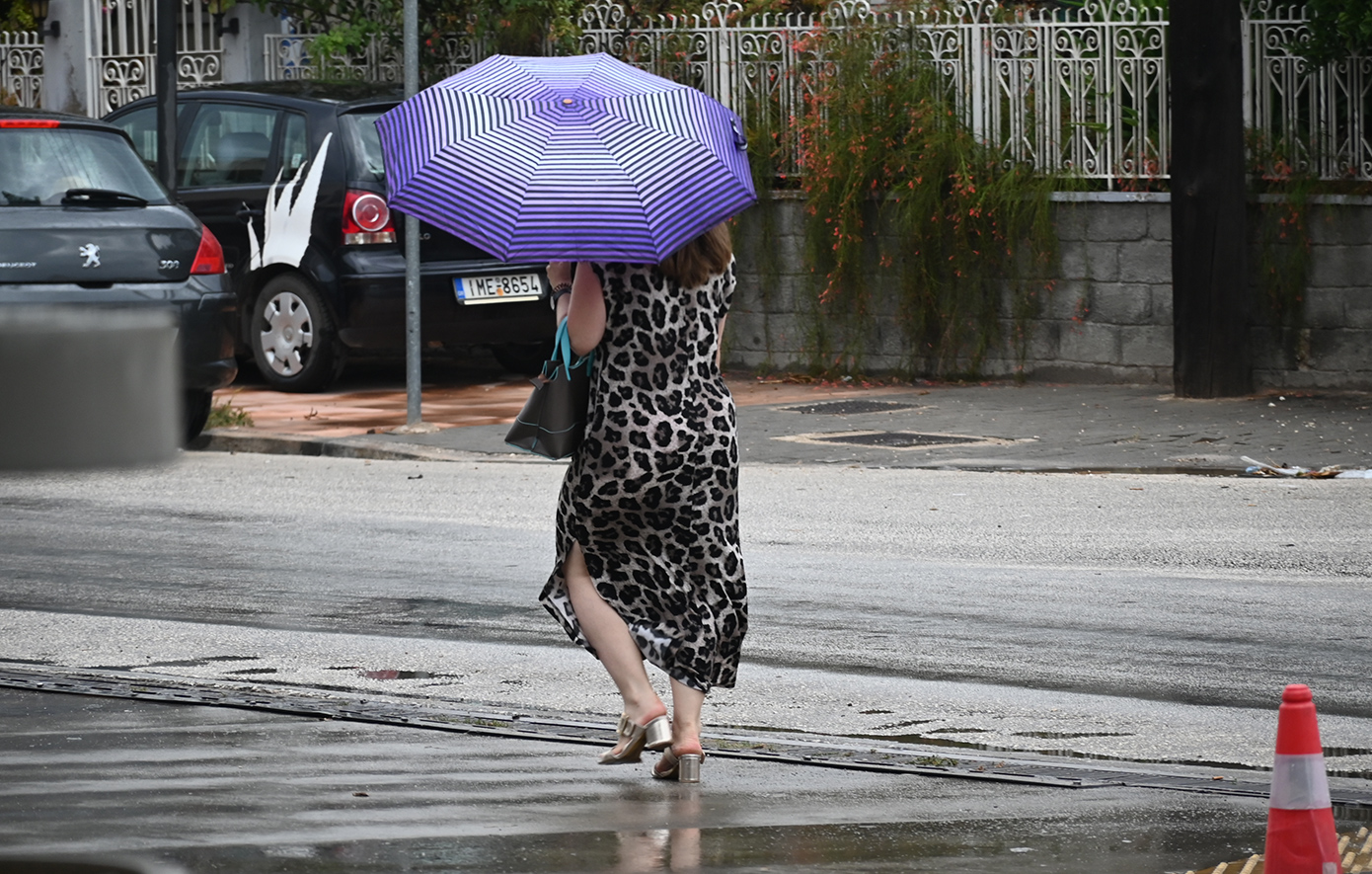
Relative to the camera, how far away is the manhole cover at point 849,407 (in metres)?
13.1

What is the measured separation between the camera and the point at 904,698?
5988 mm

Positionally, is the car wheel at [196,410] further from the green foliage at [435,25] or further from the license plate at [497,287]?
the green foliage at [435,25]

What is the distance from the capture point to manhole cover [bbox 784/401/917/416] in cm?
1308

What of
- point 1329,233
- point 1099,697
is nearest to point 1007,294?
point 1329,233

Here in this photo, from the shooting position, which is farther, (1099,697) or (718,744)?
(1099,697)

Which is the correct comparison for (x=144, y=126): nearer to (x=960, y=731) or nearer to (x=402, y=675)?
(x=402, y=675)

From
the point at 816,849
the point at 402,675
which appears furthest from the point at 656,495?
the point at 402,675

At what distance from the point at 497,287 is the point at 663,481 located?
8.82m

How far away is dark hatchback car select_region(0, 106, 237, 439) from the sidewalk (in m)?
1.04

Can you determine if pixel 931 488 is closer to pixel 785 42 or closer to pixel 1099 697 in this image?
pixel 1099 697

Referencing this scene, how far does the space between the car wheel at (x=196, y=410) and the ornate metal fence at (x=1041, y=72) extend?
498 cm

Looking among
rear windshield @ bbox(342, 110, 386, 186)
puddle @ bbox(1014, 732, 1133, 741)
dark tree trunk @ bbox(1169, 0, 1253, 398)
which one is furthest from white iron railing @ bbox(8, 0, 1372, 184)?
puddle @ bbox(1014, 732, 1133, 741)

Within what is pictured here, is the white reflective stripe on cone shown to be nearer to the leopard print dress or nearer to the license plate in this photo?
the leopard print dress

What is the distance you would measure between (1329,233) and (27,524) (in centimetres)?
793
